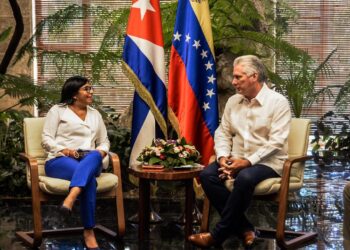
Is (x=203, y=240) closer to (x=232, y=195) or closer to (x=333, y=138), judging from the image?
(x=232, y=195)

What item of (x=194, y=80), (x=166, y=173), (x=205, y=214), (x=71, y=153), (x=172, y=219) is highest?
(x=194, y=80)

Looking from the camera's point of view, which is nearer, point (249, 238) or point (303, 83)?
point (249, 238)

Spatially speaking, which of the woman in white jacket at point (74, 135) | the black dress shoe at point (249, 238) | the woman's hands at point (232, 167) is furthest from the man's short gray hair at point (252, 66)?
the woman in white jacket at point (74, 135)

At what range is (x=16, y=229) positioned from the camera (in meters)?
5.60

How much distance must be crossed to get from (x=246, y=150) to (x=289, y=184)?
377 mm

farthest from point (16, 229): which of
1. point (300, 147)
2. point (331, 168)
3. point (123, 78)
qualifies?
point (331, 168)

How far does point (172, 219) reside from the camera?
5977 millimetres

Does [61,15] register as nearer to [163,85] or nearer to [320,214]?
[163,85]

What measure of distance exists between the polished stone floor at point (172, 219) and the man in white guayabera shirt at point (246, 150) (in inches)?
7.9

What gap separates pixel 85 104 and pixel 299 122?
1580mm

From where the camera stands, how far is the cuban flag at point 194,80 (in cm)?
578

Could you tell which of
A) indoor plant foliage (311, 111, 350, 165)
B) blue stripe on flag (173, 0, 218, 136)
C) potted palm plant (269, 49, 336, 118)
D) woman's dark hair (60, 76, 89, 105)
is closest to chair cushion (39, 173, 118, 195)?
woman's dark hair (60, 76, 89, 105)

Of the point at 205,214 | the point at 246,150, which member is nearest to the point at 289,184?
the point at 246,150

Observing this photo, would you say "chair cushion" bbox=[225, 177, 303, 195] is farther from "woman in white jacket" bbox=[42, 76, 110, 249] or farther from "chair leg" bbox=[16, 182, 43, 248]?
"chair leg" bbox=[16, 182, 43, 248]
